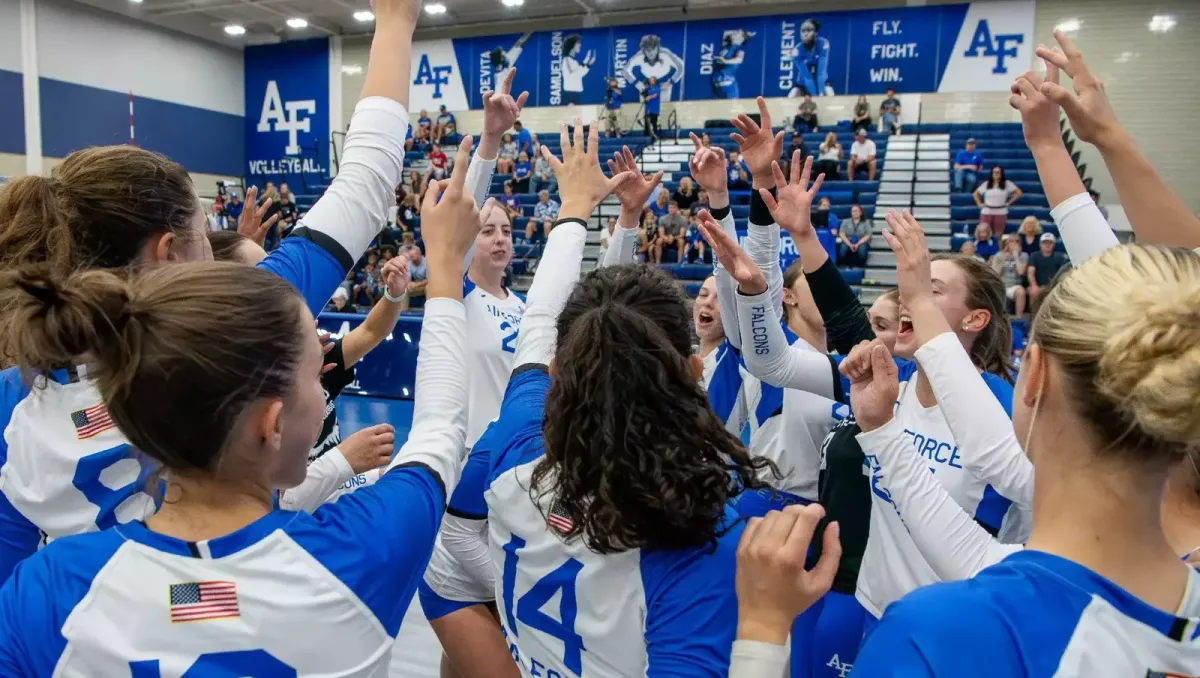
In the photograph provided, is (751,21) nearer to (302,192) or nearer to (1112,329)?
(302,192)

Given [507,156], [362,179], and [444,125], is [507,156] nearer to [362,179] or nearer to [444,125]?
[444,125]

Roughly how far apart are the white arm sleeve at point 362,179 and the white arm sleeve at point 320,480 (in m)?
0.42

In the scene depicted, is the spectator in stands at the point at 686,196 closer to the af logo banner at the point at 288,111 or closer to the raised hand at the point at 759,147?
the raised hand at the point at 759,147

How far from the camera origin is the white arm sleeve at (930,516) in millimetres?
1412

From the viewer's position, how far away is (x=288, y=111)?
2006 cm

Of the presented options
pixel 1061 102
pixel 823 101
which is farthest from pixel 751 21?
pixel 1061 102

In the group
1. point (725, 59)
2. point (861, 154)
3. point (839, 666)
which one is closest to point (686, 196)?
point (861, 154)

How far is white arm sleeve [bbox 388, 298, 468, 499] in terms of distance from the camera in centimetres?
116

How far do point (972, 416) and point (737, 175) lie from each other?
1279 cm

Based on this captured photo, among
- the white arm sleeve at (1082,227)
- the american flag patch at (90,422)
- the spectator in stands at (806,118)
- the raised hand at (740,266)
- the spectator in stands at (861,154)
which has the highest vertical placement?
the spectator in stands at (806,118)

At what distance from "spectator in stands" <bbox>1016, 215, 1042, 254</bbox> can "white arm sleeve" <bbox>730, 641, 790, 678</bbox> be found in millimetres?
11457

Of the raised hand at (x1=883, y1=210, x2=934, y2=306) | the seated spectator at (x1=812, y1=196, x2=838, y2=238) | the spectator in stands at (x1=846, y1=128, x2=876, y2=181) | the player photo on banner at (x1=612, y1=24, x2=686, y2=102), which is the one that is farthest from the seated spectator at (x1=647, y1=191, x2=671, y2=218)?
the raised hand at (x1=883, y1=210, x2=934, y2=306)

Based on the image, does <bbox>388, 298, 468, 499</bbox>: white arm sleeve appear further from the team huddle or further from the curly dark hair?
the curly dark hair

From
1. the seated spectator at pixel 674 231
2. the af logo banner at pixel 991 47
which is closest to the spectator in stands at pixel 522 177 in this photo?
the seated spectator at pixel 674 231
